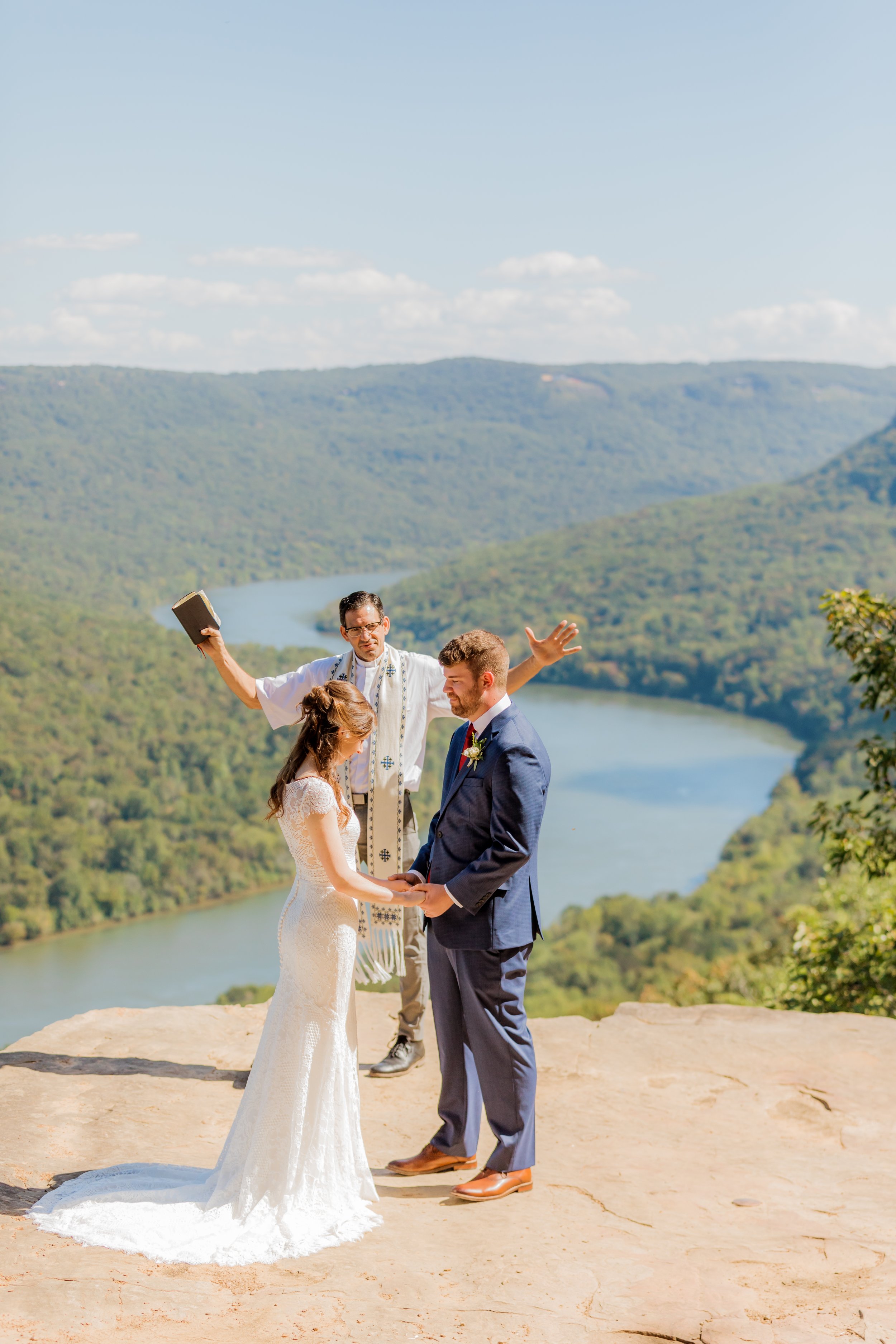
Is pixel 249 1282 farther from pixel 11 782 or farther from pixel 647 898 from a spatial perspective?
pixel 11 782

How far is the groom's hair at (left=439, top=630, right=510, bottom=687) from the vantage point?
301 centimetres

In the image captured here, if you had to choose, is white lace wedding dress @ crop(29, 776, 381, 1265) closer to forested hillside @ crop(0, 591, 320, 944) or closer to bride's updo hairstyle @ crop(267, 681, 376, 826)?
bride's updo hairstyle @ crop(267, 681, 376, 826)

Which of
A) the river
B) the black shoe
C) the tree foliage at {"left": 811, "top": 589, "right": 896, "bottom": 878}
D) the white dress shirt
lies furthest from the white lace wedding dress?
the river

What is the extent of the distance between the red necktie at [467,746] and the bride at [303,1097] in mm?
336

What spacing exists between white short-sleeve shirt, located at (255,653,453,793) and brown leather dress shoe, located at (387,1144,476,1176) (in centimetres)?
127

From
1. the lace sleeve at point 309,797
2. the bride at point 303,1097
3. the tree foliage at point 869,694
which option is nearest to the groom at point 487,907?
the bride at point 303,1097

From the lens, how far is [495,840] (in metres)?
3.03

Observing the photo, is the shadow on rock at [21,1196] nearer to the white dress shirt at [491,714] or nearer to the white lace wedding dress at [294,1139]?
the white lace wedding dress at [294,1139]

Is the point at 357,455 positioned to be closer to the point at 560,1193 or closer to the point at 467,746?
the point at 467,746

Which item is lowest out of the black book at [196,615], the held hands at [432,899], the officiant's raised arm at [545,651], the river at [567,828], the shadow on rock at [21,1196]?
the river at [567,828]

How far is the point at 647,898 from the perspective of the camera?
42594 mm

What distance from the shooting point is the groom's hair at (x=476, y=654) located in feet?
9.86

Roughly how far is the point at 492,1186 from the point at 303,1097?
66 centimetres

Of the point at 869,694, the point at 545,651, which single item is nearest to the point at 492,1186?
the point at 545,651
